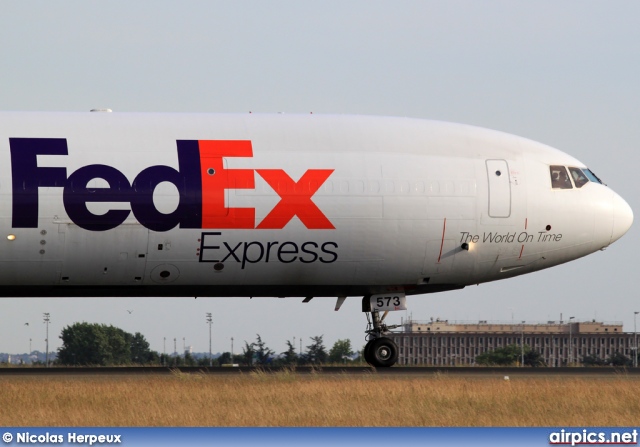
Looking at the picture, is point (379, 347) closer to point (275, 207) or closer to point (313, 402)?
point (275, 207)

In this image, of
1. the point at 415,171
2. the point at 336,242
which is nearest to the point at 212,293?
the point at 336,242

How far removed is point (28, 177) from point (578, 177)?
1811 cm

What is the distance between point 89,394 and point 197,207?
9518 millimetres

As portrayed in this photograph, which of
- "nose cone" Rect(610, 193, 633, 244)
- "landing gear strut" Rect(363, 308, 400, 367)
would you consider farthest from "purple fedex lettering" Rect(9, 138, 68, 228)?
"nose cone" Rect(610, 193, 633, 244)

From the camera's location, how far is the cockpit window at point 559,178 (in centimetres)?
3716

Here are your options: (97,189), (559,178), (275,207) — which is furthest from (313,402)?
(559,178)

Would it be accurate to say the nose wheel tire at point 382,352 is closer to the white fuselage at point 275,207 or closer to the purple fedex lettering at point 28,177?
the white fuselage at point 275,207

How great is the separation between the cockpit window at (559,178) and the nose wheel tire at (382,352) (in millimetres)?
7660

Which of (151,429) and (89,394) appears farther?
(89,394)

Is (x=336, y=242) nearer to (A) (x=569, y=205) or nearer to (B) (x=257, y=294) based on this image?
(B) (x=257, y=294)

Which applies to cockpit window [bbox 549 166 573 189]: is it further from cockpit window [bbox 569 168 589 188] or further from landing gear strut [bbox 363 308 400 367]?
landing gear strut [bbox 363 308 400 367]

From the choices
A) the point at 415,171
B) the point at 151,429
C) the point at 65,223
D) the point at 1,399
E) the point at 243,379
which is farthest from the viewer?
the point at 415,171

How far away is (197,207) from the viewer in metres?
34.2

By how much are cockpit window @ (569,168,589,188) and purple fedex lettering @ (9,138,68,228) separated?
16829 millimetres
